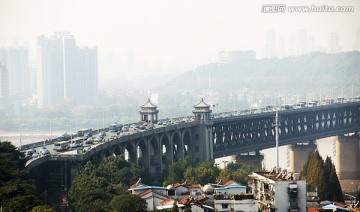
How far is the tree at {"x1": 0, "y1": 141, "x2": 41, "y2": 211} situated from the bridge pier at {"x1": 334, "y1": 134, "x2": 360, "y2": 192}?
163ft

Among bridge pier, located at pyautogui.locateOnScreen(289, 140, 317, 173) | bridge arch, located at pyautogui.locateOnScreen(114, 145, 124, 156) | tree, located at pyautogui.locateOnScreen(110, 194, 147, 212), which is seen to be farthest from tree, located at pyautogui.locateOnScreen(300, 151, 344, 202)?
bridge pier, located at pyautogui.locateOnScreen(289, 140, 317, 173)

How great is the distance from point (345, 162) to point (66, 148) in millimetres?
51868

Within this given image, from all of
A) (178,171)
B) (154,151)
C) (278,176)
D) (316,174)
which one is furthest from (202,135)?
(278,176)

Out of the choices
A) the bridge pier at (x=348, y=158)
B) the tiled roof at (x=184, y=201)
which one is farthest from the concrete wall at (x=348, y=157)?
the tiled roof at (x=184, y=201)

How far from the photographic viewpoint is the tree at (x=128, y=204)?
44375 mm

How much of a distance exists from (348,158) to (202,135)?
28.8 meters

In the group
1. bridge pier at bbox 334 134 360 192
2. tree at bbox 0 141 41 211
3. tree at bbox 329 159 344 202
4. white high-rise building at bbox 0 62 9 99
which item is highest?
white high-rise building at bbox 0 62 9 99

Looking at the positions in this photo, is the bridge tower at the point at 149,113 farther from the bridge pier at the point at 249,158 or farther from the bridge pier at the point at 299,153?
the bridge pier at the point at 299,153

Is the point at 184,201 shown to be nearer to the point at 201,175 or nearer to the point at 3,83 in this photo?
the point at 201,175

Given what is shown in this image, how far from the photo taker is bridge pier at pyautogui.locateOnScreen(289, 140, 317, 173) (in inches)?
3991

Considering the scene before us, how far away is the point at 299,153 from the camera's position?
105 m

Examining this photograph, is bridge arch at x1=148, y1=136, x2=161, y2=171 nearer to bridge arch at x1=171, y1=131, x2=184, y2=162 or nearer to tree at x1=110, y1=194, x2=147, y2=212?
bridge arch at x1=171, y1=131, x2=184, y2=162

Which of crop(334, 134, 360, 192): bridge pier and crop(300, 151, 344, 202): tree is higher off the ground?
crop(300, 151, 344, 202): tree

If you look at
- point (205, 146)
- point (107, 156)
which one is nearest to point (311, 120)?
point (205, 146)
